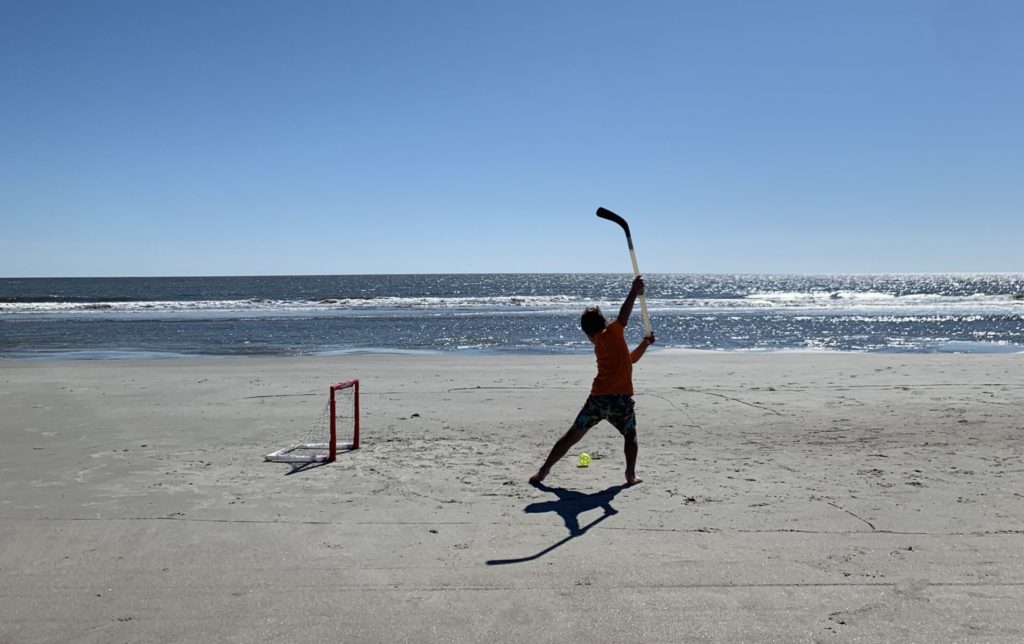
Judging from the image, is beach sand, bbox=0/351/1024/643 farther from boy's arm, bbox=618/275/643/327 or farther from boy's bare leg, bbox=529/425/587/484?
boy's arm, bbox=618/275/643/327

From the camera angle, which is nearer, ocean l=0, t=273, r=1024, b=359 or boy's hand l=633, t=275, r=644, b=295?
boy's hand l=633, t=275, r=644, b=295

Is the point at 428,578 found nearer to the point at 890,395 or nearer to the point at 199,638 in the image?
the point at 199,638

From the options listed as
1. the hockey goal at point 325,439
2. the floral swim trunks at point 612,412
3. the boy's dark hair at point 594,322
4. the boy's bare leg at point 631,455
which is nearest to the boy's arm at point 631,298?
the boy's dark hair at point 594,322

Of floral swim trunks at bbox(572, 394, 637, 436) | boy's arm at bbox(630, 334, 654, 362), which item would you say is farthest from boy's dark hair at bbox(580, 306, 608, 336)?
floral swim trunks at bbox(572, 394, 637, 436)

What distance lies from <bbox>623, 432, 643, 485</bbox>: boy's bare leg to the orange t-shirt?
372 millimetres

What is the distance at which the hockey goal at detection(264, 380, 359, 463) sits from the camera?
7.23 metres

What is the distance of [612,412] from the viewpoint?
615cm

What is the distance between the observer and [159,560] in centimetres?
460

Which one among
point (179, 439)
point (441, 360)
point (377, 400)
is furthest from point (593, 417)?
point (441, 360)

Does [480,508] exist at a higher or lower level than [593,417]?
lower

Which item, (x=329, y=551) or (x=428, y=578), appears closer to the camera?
(x=428, y=578)

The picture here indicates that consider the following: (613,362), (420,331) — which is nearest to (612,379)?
(613,362)

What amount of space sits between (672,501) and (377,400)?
6.32 m

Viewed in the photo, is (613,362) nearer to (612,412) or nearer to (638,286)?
(612,412)
